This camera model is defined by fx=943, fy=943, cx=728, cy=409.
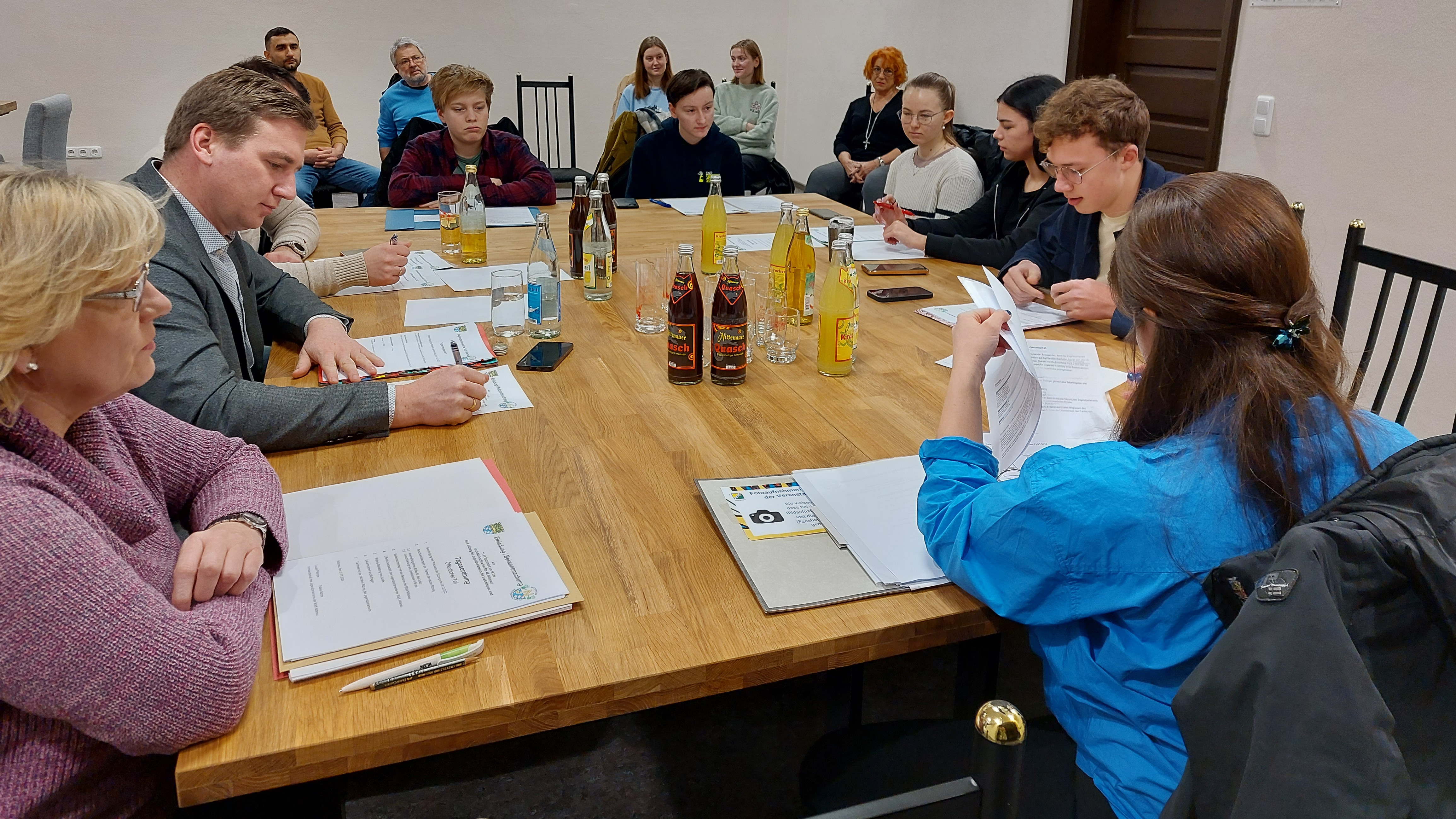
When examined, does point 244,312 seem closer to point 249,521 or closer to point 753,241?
point 249,521

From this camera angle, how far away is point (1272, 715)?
62 cm

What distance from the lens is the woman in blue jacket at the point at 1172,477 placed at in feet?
2.95

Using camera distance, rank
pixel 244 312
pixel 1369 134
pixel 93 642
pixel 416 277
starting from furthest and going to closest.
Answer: pixel 1369 134
pixel 416 277
pixel 244 312
pixel 93 642

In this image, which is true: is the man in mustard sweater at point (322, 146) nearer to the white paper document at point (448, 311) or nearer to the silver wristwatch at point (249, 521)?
the white paper document at point (448, 311)

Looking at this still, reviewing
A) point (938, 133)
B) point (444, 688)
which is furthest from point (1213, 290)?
point (938, 133)

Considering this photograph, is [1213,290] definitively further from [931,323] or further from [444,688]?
[931,323]

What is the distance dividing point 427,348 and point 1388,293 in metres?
1.89

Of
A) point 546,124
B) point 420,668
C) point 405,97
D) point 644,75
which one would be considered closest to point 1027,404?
point 420,668

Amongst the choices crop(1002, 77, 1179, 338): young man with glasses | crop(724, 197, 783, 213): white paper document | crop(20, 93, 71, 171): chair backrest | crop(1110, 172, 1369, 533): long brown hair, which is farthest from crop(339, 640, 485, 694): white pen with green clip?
crop(724, 197, 783, 213): white paper document

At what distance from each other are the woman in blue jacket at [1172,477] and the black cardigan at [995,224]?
1.47 metres

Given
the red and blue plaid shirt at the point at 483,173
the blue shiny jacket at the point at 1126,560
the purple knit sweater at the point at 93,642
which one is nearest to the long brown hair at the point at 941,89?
the red and blue plaid shirt at the point at 483,173

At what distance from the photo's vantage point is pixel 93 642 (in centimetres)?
77

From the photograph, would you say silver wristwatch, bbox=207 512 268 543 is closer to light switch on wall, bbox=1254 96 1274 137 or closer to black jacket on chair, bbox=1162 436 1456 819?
black jacket on chair, bbox=1162 436 1456 819

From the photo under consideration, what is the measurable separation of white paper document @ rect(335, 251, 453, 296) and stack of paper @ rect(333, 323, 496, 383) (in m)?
0.39
